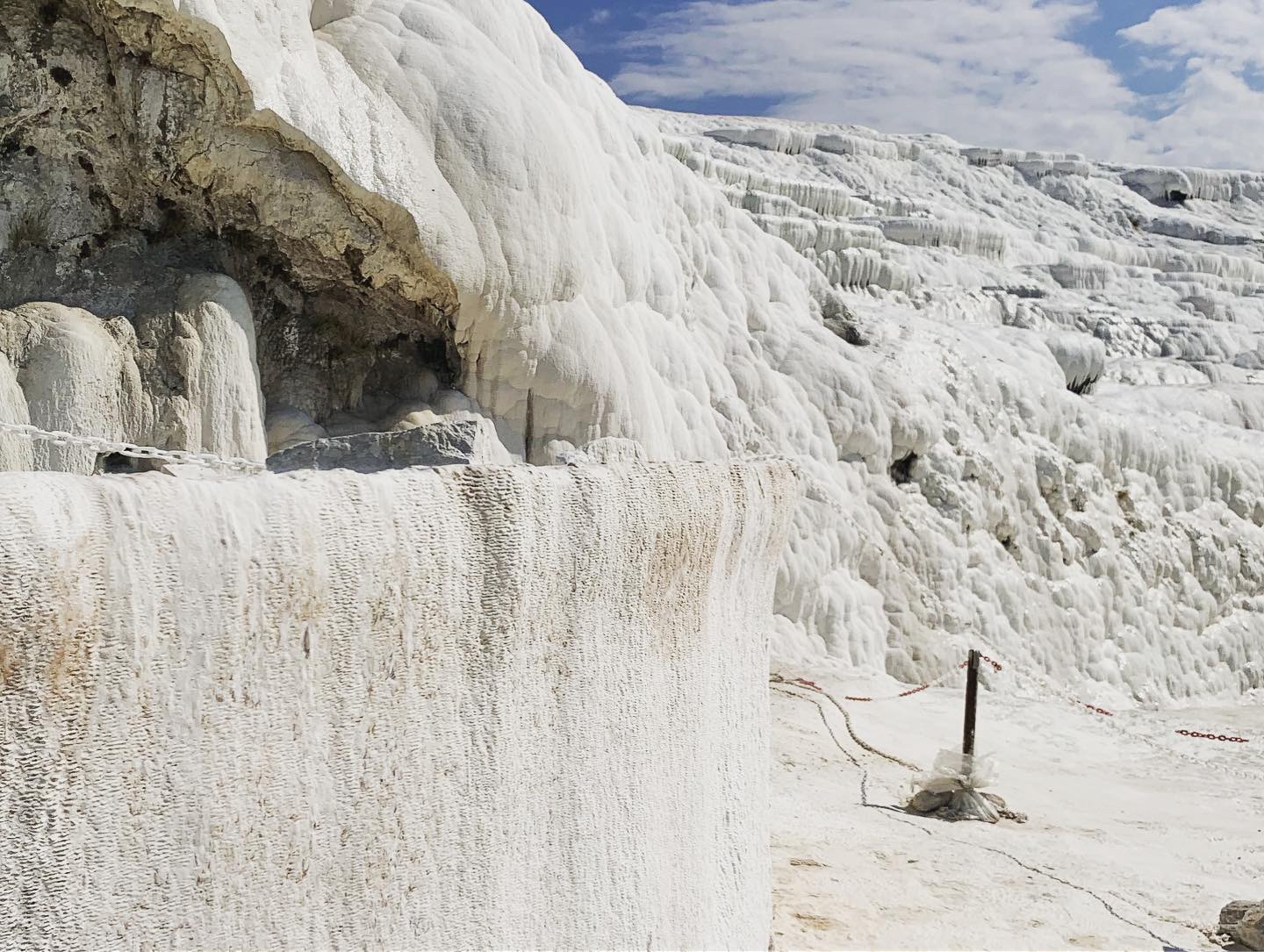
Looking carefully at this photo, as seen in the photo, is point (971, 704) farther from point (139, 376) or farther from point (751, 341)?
point (751, 341)

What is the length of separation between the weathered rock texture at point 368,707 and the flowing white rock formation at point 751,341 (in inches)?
147

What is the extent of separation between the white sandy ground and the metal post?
42 cm

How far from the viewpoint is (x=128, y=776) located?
1.90 metres

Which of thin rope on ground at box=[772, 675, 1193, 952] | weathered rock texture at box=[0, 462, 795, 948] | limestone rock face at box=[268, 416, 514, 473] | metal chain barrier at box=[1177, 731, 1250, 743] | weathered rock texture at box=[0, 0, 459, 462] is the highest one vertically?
weathered rock texture at box=[0, 0, 459, 462]

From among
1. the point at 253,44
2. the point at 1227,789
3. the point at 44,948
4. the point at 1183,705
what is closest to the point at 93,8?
the point at 253,44

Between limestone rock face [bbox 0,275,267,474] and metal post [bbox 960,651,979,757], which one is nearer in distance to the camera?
limestone rock face [bbox 0,275,267,474]

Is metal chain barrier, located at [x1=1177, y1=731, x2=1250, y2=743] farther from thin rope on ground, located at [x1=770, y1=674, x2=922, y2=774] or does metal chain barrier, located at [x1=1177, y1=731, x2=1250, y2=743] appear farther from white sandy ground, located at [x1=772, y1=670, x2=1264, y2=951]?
thin rope on ground, located at [x1=770, y1=674, x2=922, y2=774]

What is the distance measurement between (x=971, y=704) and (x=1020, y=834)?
74 cm

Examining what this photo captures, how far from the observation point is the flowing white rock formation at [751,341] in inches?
253

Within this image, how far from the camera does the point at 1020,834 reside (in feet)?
20.0

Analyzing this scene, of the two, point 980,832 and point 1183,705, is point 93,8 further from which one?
point 1183,705

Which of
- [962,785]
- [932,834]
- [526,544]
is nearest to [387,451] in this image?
[526,544]

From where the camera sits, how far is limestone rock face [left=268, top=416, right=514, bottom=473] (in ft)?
10.7

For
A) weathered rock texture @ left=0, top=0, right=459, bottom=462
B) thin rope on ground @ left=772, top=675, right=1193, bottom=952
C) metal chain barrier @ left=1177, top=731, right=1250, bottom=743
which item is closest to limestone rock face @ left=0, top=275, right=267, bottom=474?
weathered rock texture @ left=0, top=0, right=459, bottom=462
